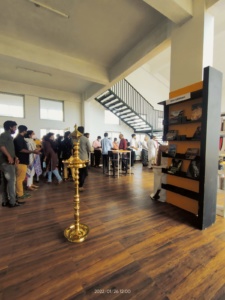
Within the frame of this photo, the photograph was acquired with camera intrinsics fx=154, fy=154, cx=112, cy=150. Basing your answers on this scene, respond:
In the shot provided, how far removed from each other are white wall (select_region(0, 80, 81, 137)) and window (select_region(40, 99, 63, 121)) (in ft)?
0.72

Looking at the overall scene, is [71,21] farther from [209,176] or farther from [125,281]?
[125,281]

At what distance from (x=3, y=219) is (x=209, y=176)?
325 centimetres

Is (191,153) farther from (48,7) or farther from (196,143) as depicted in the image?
(48,7)

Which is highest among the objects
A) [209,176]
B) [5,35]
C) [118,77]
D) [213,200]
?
[5,35]

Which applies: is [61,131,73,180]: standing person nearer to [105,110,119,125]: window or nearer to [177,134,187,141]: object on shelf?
[177,134,187,141]: object on shelf

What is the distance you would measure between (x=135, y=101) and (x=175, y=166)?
6355mm

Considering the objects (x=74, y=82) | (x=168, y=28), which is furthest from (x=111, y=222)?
(x=74, y=82)

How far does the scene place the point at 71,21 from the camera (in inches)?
138

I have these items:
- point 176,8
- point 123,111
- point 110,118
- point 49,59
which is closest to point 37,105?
point 49,59

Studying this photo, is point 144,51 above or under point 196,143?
above

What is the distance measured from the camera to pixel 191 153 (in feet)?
8.46

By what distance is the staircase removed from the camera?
776 cm

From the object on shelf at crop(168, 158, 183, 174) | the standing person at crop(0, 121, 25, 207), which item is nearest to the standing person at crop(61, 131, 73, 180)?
the standing person at crop(0, 121, 25, 207)

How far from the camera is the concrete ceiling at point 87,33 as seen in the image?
10.1 feet
